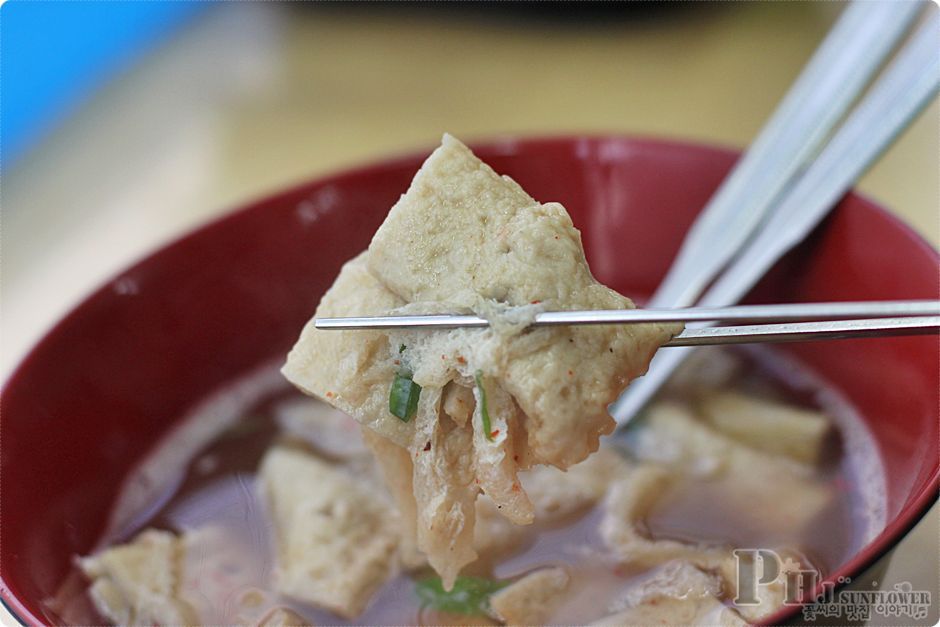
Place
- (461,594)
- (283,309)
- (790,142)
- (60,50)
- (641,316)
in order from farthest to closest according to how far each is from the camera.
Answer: (60,50)
(283,309)
(790,142)
(461,594)
(641,316)

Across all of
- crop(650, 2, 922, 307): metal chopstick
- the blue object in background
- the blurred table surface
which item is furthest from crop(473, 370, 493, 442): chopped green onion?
the blue object in background

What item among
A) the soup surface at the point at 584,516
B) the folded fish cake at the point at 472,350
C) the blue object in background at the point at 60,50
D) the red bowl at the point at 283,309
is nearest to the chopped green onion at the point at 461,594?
the soup surface at the point at 584,516

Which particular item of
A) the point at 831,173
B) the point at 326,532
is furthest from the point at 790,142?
the point at 326,532

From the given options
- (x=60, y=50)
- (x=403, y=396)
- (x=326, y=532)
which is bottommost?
(x=60, y=50)

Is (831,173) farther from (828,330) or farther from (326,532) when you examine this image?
(326,532)

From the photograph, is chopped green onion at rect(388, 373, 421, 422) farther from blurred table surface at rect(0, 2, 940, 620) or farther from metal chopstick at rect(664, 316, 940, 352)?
blurred table surface at rect(0, 2, 940, 620)

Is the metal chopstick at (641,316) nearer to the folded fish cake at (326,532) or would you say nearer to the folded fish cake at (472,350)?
the folded fish cake at (472,350)
